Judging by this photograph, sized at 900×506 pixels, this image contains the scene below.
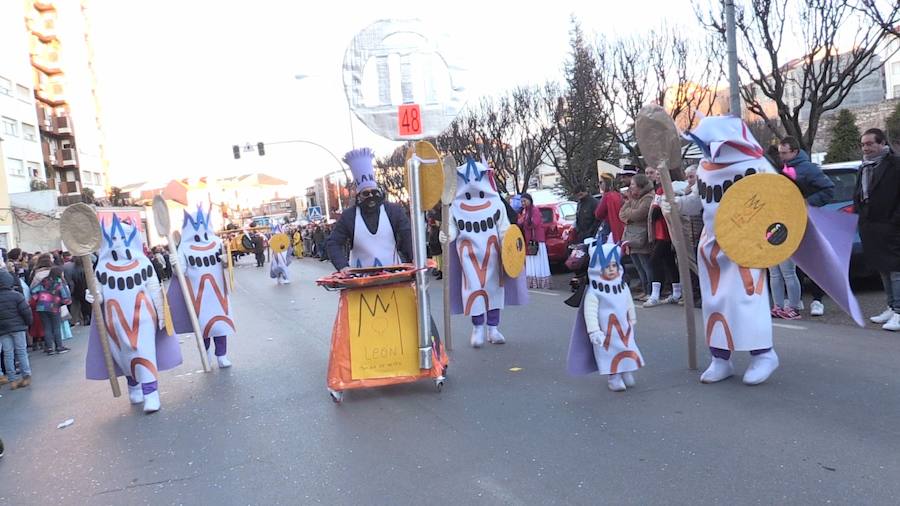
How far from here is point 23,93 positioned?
1811 inches

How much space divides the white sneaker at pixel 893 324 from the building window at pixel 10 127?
48102 mm

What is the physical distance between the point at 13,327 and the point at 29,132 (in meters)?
46.3

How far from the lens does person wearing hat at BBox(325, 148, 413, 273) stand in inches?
232

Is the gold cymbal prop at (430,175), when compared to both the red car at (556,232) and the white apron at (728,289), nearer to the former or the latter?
the white apron at (728,289)

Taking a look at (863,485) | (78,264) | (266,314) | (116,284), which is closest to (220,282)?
(116,284)

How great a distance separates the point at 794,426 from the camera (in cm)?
409

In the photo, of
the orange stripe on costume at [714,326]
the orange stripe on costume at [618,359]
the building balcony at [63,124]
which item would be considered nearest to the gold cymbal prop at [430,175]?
the orange stripe on costume at [618,359]

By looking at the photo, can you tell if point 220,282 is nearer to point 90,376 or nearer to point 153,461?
point 90,376

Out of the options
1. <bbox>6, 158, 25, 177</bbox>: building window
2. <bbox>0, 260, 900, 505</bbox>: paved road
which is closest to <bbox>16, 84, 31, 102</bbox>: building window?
<bbox>6, 158, 25, 177</bbox>: building window

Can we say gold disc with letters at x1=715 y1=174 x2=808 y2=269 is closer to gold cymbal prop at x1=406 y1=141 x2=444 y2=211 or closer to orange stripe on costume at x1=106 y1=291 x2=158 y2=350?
gold cymbal prop at x1=406 y1=141 x2=444 y2=211

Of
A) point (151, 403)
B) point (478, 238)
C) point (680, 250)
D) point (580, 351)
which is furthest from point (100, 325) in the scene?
point (680, 250)

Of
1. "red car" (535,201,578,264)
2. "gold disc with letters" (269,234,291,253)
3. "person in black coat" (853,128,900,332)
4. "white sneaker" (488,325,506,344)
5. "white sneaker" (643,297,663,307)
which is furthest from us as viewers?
"gold disc with letters" (269,234,291,253)

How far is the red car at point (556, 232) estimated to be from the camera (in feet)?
47.1

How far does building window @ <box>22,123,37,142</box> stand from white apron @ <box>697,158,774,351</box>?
50760 mm
